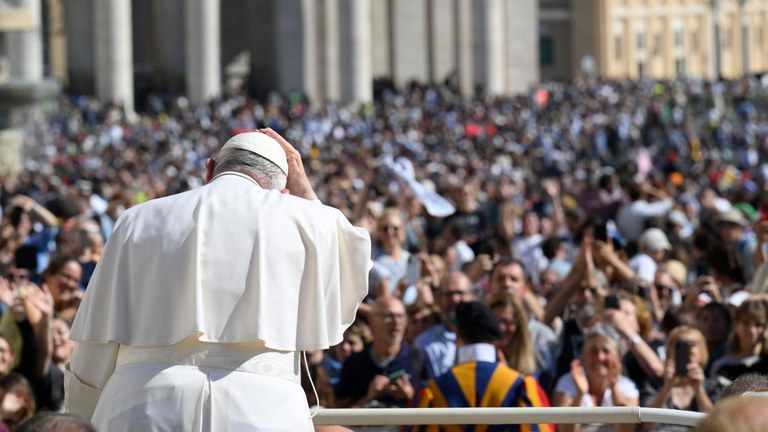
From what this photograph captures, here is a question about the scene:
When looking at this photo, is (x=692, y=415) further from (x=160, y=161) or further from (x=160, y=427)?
(x=160, y=161)

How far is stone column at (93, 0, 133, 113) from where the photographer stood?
181ft

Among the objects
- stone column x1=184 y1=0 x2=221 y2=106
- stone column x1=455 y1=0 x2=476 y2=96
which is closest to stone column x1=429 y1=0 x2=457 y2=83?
stone column x1=455 y1=0 x2=476 y2=96

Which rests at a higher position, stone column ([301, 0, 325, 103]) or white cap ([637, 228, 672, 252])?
stone column ([301, 0, 325, 103])

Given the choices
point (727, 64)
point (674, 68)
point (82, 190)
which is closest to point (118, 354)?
point (82, 190)

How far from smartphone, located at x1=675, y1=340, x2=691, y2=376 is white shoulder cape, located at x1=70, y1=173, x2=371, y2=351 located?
11.5 feet

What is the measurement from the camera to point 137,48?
2918 inches

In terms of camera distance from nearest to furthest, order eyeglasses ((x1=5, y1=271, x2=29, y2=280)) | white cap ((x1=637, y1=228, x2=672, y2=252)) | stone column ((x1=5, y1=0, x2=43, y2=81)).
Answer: eyeglasses ((x1=5, y1=271, x2=29, y2=280)) → white cap ((x1=637, y1=228, x2=672, y2=252)) → stone column ((x1=5, y1=0, x2=43, y2=81))

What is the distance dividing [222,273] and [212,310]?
12cm

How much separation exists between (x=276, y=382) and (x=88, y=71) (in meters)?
58.1

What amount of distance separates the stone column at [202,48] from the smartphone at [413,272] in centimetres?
4461

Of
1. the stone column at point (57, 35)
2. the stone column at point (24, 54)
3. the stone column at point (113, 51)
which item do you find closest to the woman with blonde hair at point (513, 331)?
the stone column at point (24, 54)

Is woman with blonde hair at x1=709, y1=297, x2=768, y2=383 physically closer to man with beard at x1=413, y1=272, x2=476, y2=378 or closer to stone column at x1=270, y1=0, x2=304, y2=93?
man with beard at x1=413, y1=272, x2=476, y2=378

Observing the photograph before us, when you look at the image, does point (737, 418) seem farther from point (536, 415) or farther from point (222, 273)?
point (536, 415)

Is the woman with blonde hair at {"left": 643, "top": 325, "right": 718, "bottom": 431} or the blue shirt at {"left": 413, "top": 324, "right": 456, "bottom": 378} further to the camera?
the blue shirt at {"left": 413, "top": 324, "right": 456, "bottom": 378}
